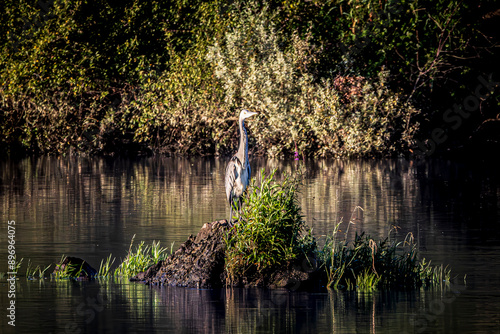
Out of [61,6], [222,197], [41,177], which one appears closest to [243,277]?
[222,197]

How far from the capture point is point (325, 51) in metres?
39.7

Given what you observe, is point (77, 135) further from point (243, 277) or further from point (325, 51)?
point (243, 277)

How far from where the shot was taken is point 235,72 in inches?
1507

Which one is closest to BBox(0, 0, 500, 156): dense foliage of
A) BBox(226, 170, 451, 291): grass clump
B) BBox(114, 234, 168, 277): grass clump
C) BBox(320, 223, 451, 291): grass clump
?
BBox(114, 234, 168, 277): grass clump

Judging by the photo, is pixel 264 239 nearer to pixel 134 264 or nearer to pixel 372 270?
pixel 372 270

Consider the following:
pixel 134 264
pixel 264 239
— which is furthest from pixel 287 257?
pixel 134 264

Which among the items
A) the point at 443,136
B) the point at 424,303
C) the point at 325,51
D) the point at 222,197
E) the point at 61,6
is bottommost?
the point at 424,303

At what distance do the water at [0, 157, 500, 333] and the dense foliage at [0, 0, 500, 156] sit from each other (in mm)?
2769

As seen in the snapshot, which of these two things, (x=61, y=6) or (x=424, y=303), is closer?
(x=424, y=303)

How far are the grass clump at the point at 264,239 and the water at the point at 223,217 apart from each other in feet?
1.49

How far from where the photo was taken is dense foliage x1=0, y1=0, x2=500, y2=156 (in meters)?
36.9

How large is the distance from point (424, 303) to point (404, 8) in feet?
88.7

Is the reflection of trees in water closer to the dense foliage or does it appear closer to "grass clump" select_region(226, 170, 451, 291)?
the dense foliage

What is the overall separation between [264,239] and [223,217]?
705 cm
